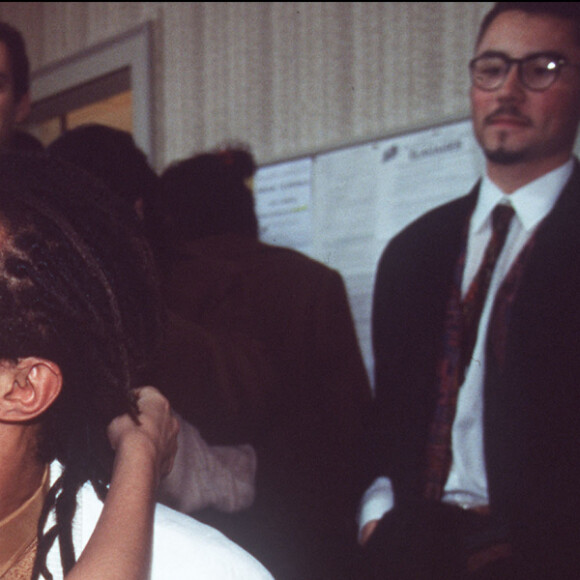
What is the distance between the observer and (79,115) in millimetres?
3615

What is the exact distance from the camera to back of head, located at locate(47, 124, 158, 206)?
4.34 feet

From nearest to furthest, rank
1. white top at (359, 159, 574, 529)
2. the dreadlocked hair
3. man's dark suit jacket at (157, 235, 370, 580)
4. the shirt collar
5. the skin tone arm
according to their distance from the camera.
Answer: the skin tone arm < the dreadlocked hair < man's dark suit jacket at (157, 235, 370, 580) < white top at (359, 159, 574, 529) < the shirt collar

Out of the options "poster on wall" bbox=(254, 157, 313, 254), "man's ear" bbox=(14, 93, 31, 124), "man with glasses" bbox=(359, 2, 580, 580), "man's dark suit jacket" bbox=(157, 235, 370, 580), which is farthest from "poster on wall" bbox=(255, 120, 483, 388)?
"man's ear" bbox=(14, 93, 31, 124)

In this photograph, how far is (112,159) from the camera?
133 cm

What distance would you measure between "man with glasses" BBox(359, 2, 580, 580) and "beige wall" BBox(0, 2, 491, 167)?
1.05 ft

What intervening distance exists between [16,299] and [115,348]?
0.36 ft

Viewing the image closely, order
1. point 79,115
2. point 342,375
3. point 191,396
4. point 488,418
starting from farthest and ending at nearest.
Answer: point 79,115 < point 342,375 < point 488,418 < point 191,396

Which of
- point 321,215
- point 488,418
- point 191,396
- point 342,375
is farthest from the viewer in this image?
point 321,215

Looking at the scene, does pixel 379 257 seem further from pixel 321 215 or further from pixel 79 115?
pixel 79 115

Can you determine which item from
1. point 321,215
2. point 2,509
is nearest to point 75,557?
point 2,509

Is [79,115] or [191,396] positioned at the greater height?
[79,115]

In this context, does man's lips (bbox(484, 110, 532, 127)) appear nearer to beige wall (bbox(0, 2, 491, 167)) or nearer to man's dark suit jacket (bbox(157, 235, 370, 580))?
beige wall (bbox(0, 2, 491, 167))

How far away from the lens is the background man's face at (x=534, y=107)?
1.56 m

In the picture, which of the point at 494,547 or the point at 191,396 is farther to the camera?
the point at 494,547
